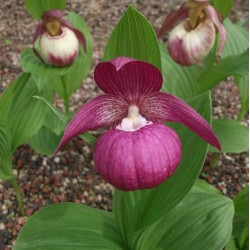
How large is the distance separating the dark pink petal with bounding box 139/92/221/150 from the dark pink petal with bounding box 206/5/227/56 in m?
0.59

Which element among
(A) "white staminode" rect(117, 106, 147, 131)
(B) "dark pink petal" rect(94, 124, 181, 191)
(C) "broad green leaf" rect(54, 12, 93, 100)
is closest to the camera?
(B) "dark pink petal" rect(94, 124, 181, 191)

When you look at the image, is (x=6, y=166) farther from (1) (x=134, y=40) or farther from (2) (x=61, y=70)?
(1) (x=134, y=40)

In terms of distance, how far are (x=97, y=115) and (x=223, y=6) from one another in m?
0.79

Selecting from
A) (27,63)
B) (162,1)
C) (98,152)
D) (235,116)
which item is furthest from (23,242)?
(162,1)

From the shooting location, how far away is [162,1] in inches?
100

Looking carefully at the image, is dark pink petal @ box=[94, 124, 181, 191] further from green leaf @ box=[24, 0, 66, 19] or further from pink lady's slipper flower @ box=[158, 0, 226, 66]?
green leaf @ box=[24, 0, 66, 19]

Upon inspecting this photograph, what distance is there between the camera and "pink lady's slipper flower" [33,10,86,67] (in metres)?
1.44

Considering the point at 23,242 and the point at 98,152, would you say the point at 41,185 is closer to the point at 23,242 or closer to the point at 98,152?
the point at 23,242

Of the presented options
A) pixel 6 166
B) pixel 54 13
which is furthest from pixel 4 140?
pixel 54 13

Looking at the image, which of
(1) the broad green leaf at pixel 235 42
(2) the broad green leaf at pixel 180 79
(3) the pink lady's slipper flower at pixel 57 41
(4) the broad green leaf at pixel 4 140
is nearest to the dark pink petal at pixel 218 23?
(2) the broad green leaf at pixel 180 79

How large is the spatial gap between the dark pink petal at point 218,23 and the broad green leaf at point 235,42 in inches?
13.8

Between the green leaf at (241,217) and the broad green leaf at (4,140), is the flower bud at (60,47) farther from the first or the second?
the green leaf at (241,217)

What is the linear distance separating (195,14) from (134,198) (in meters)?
0.69

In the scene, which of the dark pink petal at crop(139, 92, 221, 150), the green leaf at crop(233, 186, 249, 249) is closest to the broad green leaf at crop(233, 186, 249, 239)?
the green leaf at crop(233, 186, 249, 249)
